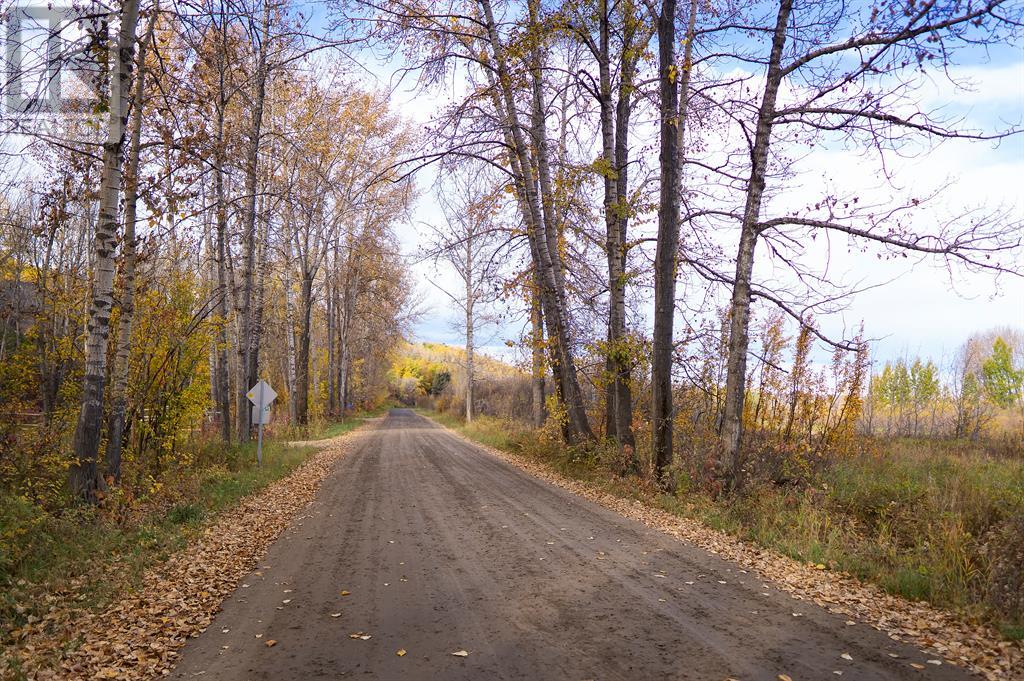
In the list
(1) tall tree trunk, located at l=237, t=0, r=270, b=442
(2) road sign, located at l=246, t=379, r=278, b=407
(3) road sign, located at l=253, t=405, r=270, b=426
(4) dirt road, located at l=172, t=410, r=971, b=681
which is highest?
(1) tall tree trunk, located at l=237, t=0, r=270, b=442

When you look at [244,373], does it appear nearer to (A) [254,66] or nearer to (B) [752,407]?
(A) [254,66]

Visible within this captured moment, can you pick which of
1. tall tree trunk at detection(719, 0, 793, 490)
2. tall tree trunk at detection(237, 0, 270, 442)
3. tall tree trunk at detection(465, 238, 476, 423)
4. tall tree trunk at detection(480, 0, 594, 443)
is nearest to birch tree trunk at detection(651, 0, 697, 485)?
tall tree trunk at detection(719, 0, 793, 490)

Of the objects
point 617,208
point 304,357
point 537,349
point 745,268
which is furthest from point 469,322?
point 745,268

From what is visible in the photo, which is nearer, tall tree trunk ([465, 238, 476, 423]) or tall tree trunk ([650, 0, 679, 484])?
tall tree trunk ([650, 0, 679, 484])

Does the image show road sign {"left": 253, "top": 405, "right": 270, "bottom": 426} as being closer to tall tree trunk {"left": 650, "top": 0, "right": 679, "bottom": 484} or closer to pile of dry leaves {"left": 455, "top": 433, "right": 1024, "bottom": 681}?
tall tree trunk {"left": 650, "top": 0, "right": 679, "bottom": 484}

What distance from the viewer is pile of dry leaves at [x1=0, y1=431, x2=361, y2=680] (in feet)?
14.6

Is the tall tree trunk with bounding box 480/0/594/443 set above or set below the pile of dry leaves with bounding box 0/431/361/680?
above

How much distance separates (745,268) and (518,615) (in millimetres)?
7150

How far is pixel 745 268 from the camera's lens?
10.0 meters

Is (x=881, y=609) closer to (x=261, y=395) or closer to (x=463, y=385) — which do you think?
(x=261, y=395)

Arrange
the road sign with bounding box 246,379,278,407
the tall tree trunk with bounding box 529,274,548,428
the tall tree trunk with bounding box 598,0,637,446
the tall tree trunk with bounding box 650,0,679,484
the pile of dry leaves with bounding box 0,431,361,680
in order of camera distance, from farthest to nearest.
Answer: the tall tree trunk with bounding box 529,274,548,428 → the road sign with bounding box 246,379,278,407 → the tall tree trunk with bounding box 598,0,637,446 → the tall tree trunk with bounding box 650,0,679,484 → the pile of dry leaves with bounding box 0,431,361,680

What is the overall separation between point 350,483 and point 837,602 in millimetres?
9873

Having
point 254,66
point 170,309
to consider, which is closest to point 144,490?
point 170,309

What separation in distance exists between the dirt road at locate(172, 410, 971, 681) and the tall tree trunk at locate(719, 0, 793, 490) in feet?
8.52
